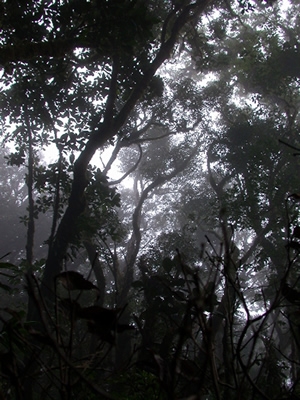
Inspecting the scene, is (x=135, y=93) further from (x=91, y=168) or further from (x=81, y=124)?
(x=81, y=124)

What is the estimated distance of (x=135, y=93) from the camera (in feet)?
20.4

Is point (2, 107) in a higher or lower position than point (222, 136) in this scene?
lower

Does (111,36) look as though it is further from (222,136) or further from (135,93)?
(222,136)

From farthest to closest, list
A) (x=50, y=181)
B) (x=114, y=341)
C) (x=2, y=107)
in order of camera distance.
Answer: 1. (x=2, y=107)
2. (x=50, y=181)
3. (x=114, y=341)

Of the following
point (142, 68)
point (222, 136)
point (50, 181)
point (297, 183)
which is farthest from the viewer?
point (222, 136)

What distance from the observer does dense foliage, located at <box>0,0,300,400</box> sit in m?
0.98

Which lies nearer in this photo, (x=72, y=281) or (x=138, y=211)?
(x=72, y=281)

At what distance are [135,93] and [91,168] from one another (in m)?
2.32

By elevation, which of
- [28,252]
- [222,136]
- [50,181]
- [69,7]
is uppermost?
[222,136]

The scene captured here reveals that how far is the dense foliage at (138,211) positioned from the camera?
3.21ft

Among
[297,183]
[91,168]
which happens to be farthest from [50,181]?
[297,183]

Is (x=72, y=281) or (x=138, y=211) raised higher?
(x=138, y=211)

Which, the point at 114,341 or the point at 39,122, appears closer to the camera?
the point at 114,341

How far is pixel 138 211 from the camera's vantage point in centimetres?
1293
